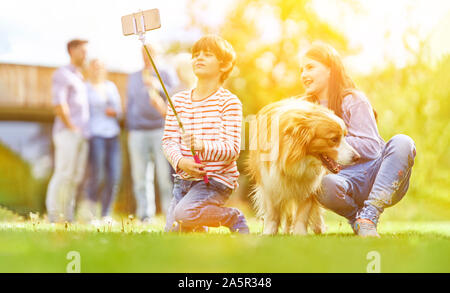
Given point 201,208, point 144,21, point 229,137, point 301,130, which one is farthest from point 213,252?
point 144,21

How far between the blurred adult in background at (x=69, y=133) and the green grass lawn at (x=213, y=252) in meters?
0.86

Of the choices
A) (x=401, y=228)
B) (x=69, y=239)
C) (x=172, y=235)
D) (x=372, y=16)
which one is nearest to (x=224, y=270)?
(x=172, y=235)

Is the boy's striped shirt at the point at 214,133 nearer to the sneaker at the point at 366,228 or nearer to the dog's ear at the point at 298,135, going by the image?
the dog's ear at the point at 298,135

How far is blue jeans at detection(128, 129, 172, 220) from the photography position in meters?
3.15

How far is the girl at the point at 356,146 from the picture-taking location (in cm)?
248

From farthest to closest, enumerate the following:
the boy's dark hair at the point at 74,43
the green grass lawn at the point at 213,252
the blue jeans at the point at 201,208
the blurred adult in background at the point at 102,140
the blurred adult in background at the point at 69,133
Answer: the blurred adult in background at the point at 102,140, the blurred adult in background at the point at 69,133, the boy's dark hair at the point at 74,43, the blue jeans at the point at 201,208, the green grass lawn at the point at 213,252

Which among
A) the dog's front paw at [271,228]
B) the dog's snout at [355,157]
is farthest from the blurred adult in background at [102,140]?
the dog's snout at [355,157]

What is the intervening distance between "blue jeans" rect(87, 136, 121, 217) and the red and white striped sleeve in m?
1.31

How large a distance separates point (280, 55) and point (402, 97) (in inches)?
30.1

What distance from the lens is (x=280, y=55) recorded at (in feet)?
8.82

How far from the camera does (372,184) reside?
2.53 m

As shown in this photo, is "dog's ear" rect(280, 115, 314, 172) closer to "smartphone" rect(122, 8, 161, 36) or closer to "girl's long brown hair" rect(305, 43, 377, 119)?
"girl's long brown hair" rect(305, 43, 377, 119)

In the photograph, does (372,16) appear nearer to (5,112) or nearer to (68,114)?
(68,114)

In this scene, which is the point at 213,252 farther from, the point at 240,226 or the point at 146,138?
the point at 146,138
